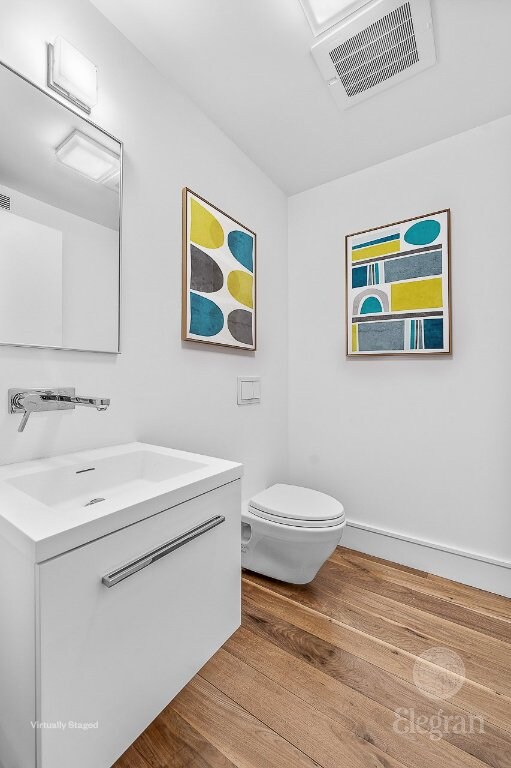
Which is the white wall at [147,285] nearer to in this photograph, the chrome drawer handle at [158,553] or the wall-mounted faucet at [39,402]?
the wall-mounted faucet at [39,402]

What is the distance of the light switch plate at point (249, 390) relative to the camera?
193 cm

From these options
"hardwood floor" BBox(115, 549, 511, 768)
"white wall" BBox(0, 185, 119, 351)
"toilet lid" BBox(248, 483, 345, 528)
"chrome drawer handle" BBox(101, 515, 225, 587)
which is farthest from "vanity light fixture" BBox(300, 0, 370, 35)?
"hardwood floor" BBox(115, 549, 511, 768)

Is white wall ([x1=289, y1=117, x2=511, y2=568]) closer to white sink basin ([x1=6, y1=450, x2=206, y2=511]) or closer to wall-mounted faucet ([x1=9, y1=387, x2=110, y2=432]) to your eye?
white sink basin ([x1=6, y1=450, x2=206, y2=511])

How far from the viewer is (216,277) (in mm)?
1749

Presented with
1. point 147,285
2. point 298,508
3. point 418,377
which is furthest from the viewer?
point 418,377

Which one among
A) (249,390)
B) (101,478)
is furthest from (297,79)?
(101,478)

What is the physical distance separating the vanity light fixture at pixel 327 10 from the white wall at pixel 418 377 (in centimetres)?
87

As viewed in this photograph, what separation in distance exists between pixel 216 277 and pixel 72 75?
87 cm

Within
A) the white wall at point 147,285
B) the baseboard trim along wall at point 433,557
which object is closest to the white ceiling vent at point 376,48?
the white wall at point 147,285

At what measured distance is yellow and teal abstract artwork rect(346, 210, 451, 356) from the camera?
179cm

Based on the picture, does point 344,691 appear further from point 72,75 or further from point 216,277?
point 72,75

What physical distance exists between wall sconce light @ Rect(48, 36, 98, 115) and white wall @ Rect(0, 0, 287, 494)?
0.03m

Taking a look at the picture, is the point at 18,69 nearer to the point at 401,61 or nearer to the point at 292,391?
the point at 401,61

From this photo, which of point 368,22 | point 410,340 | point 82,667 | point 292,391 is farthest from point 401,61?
point 82,667
